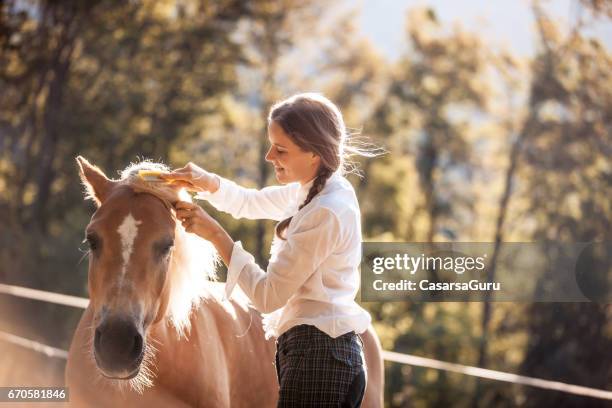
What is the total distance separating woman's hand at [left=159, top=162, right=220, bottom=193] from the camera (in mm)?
2756

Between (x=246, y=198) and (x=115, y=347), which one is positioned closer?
(x=115, y=347)

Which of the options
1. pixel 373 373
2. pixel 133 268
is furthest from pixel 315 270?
pixel 373 373

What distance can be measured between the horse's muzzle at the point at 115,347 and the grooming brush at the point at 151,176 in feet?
1.54

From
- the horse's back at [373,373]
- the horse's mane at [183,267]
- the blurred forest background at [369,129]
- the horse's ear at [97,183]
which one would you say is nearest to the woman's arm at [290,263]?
the horse's mane at [183,267]

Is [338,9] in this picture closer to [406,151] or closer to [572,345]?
[406,151]

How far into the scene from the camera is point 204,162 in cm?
2144

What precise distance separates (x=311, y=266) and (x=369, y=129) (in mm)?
21993

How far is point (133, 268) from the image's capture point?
2547 mm

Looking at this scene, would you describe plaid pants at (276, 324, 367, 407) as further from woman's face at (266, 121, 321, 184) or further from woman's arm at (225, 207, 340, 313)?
woman's face at (266, 121, 321, 184)

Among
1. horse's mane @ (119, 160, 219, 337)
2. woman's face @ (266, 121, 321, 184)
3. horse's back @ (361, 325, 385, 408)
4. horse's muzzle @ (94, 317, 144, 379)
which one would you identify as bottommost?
horse's back @ (361, 325, 385, 408)

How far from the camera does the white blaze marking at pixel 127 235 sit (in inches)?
100

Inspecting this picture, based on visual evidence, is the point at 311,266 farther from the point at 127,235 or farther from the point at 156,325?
the point at 156,325

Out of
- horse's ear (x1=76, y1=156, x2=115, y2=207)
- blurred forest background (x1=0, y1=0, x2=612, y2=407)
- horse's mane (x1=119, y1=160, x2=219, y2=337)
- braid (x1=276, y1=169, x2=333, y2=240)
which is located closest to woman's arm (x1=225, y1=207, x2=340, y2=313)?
braid (x1=276, y1=169, x2=333, y2=240)

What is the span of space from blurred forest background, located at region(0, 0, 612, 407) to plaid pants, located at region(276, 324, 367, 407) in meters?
14.4
